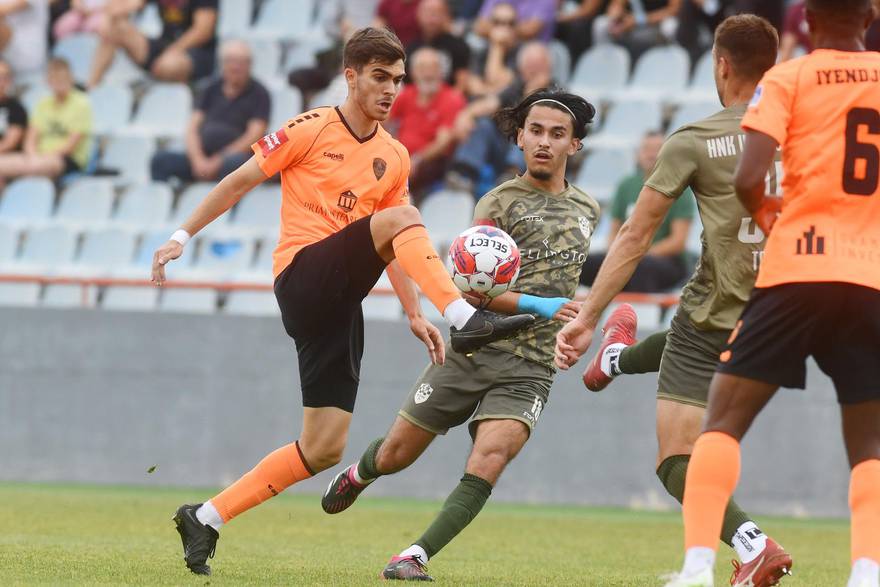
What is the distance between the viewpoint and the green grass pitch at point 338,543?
21.4 ft

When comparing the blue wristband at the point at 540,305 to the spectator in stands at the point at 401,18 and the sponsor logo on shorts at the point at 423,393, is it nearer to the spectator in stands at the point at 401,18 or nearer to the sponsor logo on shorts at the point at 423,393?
the sponsor logo on shorts at the point at 423,393

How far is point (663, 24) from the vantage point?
14.9 metres

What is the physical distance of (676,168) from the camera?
583 cm

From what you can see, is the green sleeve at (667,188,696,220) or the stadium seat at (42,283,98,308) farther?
the stadium seat at (42,283,98,308)

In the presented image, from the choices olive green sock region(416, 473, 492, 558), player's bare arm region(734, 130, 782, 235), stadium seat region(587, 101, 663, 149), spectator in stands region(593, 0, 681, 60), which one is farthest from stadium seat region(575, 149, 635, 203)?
player's bare arm region(734, 130, 782, 235)

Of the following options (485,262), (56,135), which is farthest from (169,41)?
(485,262)

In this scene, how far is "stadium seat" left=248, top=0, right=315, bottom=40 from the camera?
663 inches

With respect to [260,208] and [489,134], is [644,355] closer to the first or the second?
[489,134]

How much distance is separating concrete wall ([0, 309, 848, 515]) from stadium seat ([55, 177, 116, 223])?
2498 millimetres

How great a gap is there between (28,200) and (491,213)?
360 inches

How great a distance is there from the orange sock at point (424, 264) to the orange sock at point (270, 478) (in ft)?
3.59

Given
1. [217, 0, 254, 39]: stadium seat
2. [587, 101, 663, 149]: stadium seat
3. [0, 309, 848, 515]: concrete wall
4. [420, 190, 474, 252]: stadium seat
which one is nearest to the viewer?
[0, 309, 848, 515]: concrete wall

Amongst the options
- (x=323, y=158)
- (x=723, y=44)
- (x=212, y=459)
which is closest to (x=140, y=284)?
(x=212, y=459)

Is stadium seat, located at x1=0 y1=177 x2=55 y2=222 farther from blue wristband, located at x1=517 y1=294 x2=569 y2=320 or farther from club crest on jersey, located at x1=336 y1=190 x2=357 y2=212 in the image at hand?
blue wristband, located at x1=517 y1=294 x2=569 y2=320
